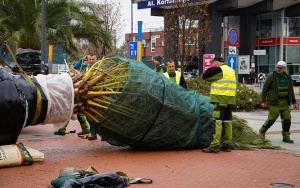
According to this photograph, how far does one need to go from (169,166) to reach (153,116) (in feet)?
3.92

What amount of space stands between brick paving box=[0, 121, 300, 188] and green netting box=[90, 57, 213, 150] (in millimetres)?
241

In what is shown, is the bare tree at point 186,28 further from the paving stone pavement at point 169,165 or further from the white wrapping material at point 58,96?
the white wrapping material at point 58,96

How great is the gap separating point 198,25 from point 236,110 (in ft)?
33.1

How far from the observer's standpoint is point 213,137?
338 inches

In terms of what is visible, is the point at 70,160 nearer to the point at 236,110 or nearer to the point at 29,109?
the point at 29,109

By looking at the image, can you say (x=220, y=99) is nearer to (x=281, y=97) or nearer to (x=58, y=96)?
(x=281, y=97)

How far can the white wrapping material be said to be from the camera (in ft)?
23.0

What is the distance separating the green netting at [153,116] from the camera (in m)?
8.06

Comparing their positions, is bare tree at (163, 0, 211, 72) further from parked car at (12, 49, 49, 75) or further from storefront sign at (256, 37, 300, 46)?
storefront sign at (256, 37, 300, 46)

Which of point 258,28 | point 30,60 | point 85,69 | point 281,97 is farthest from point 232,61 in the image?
point 258,28

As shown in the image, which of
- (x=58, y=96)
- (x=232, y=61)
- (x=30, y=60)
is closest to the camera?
(x=58, y=96)

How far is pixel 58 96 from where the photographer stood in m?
7.09

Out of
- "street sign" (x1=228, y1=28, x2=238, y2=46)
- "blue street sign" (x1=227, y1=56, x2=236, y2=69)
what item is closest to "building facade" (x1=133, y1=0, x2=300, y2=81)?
"street sign" (x1=228, y1=28, x2=238, y2=46)

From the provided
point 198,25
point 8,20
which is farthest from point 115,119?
point 198,25
